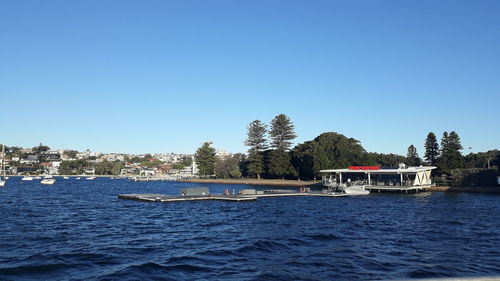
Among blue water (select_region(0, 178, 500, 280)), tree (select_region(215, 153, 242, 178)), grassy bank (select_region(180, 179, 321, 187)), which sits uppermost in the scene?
tree (select_region(215, 153, 242, 178))

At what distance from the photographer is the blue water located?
1455cm

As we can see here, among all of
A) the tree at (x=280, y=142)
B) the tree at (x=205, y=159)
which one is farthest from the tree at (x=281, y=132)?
the tree at (x=205, y=159)

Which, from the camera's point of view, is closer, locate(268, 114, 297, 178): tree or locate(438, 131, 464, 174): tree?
locate(438, 131, 464, 174): tree

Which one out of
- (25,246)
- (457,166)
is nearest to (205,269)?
(25,246)

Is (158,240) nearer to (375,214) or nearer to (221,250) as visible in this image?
(221,250)

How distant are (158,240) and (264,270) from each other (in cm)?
873

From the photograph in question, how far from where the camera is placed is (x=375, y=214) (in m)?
34.5

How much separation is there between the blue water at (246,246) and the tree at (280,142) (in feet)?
216

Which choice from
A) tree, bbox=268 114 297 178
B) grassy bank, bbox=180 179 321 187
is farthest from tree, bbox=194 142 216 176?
tree, bbox=268 114 297 178

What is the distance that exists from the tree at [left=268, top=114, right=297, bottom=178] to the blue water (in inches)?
2592

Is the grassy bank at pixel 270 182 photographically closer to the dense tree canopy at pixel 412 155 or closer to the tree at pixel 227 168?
the tree at pixel 227 168

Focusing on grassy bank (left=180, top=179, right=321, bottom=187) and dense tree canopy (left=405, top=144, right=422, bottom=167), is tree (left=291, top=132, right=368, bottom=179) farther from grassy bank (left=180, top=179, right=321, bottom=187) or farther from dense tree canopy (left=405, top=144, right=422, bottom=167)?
dense tree canopy (left=405, top=144, right=422, bottom=167)

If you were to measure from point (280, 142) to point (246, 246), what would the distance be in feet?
283

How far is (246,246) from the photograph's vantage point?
64.0 feet
